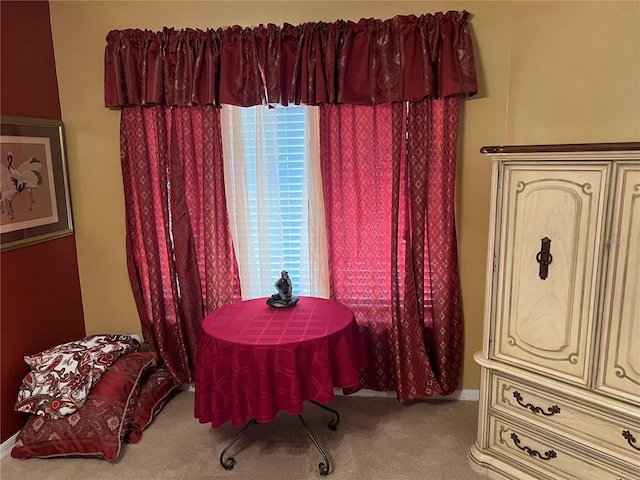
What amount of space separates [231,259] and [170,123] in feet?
2.98

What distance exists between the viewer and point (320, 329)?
237cm

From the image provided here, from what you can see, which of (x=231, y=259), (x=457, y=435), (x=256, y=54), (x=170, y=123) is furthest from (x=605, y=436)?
(x=170, y=123)

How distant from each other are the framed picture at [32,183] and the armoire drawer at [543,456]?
2.76 m

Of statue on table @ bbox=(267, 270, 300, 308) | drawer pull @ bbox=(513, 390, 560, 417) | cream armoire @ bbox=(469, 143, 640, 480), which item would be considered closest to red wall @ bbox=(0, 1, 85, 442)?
statue on table @ bbox=(267, 270, 300, 308)

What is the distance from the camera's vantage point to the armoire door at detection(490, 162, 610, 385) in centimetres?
196

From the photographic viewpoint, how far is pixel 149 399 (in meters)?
2.93

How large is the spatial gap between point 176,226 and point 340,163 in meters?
1.09

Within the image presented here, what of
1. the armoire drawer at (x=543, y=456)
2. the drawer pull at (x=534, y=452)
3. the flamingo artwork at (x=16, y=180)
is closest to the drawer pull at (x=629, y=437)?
the armoire drawer at (x=543, y=456)

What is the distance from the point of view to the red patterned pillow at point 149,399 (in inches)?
109

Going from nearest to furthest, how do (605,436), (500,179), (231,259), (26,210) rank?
1. (605,436)
2. (500,179)
3. (26,210)
4. (231,259)

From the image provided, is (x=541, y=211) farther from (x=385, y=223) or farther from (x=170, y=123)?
(x=170, y=123)

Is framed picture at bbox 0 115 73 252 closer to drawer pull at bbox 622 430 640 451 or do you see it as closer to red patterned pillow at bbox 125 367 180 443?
red patterned pillow at bbox 125 367 180 443

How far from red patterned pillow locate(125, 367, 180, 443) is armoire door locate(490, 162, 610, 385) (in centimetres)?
206

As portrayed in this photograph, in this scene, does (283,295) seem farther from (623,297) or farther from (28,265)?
(623,297)
